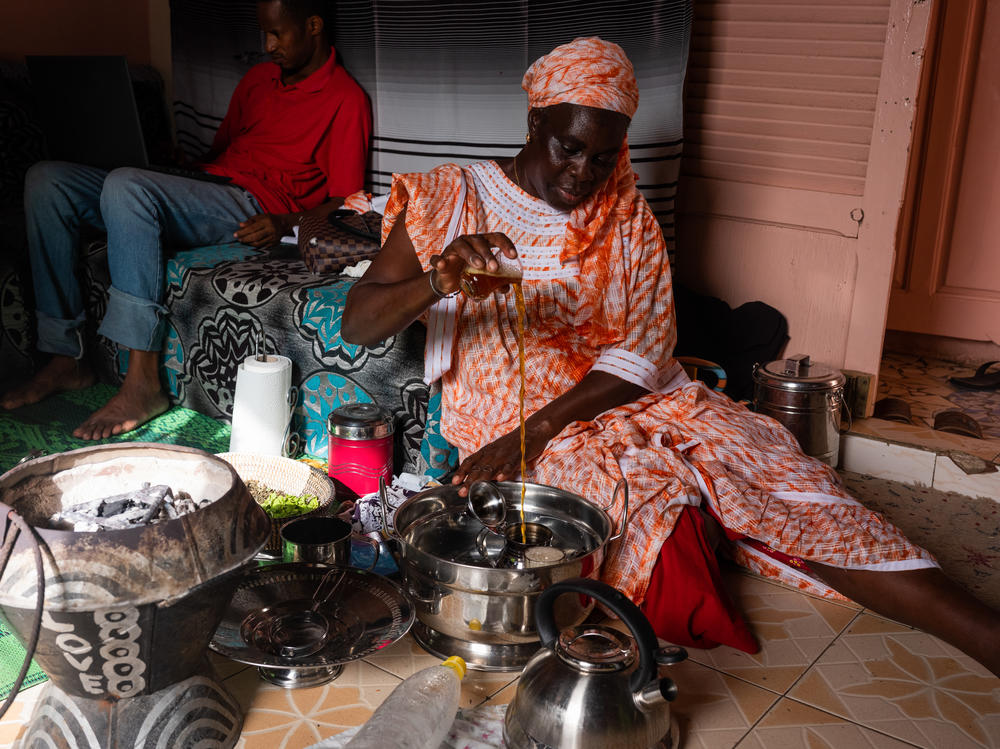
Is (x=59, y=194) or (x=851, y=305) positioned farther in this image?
(x=59, y=194)

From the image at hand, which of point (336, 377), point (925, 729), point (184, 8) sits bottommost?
point (925, 729)

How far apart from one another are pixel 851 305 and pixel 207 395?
2.04 meters

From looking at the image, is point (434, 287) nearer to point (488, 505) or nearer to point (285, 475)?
point (488, 505)

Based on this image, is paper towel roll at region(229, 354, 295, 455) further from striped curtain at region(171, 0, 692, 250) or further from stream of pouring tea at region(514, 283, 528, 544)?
striped curtain at region(171, 0, 692, 250)

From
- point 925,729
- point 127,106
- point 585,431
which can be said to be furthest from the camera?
point 127,106

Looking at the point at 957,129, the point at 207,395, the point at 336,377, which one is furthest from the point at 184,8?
the point at 957,129

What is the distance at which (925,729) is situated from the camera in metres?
1.65

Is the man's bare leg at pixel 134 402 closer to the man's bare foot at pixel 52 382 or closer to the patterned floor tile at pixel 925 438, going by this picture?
the man's bare foot at pixel 52 382

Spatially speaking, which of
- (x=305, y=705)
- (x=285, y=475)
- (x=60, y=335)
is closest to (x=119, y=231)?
(x=60, y=335)

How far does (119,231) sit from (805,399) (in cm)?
216

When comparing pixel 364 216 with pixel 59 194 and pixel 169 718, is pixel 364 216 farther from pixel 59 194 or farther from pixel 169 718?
pixel 169 718

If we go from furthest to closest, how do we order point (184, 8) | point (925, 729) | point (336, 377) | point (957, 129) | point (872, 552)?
point (184, 8), point (957, 129), point (336, 377), point (872, 552), point (925, 729)

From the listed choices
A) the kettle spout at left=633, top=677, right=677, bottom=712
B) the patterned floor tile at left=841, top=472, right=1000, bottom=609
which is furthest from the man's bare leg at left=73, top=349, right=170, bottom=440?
the patterned floor tile at left=841, top=472, right=1000, bottom=609

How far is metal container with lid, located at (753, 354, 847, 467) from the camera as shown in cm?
264
